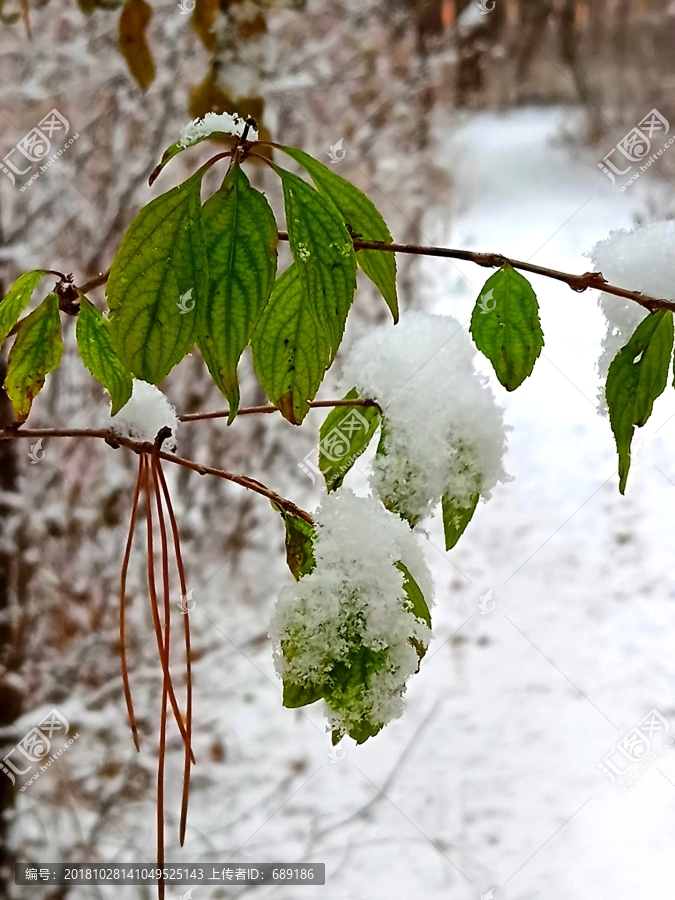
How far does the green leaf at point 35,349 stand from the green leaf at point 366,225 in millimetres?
114

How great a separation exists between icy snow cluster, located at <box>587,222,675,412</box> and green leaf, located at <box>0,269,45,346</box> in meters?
0.23

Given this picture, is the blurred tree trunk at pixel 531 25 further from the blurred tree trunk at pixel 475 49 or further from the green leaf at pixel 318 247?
the green leaf at pixel 318 247

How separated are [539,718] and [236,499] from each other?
0.69 meters

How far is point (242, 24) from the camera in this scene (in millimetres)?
1187

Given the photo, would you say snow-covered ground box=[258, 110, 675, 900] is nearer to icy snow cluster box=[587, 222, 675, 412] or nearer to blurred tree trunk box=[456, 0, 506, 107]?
blurred tree trunk box=[456, 0, 506, 107]

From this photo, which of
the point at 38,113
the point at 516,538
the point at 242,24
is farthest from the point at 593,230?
the point at 38,113

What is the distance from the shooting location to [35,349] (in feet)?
0.95

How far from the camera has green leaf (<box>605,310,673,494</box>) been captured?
269 millimetres

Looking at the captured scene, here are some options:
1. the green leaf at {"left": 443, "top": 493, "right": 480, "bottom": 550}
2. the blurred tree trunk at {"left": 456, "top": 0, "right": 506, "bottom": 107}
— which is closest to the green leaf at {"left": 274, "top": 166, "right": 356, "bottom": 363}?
the green leaf at {"left": 443, "top": 493, "right": 480, "bottom": 550}

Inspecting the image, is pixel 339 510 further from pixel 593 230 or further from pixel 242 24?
pixel 593 230

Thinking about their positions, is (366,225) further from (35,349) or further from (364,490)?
(364,490)

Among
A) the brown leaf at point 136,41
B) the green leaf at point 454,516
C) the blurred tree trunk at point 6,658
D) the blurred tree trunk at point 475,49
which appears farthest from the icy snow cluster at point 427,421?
the blurred tree trunk at point 475,49

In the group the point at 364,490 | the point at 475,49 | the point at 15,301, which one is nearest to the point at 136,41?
the point at 15,301

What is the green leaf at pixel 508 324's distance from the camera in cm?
28
